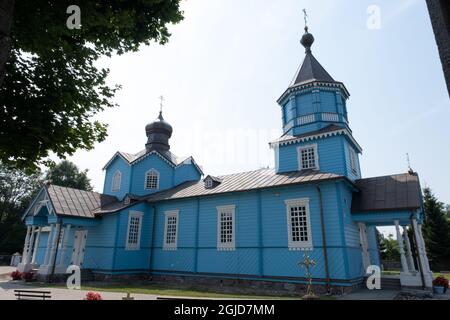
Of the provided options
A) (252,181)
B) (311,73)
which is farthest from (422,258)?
(311,73)

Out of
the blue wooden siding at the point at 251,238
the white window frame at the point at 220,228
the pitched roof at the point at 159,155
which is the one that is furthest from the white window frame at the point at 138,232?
the white window frame at the point at 220,228

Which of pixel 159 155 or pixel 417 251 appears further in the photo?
pixel 159 155

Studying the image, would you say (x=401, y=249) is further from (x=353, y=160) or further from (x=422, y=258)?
(x=353, y=160)

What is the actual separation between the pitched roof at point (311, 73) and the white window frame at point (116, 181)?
16.4m

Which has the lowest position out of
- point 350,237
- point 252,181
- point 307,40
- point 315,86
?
point 350,237

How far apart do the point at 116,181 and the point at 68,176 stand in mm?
23221

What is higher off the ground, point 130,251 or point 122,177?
point 122,177

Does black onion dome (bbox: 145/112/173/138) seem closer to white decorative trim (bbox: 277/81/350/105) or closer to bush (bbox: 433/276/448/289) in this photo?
white decorative trim (bbox: 277/81/350/105)

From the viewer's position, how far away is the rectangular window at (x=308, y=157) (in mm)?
17438

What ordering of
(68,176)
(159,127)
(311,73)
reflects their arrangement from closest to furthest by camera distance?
(311,73), (159,127), (68,176)

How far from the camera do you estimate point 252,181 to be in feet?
61.1

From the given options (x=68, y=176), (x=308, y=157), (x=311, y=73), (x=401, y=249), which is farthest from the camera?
(x=68, y=176)
